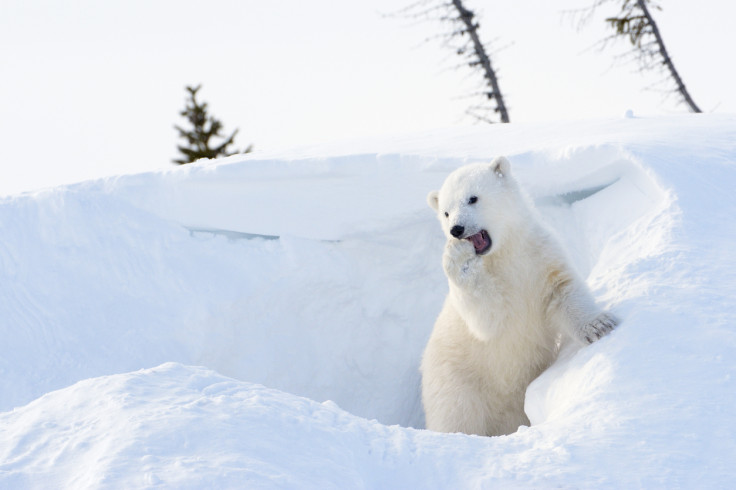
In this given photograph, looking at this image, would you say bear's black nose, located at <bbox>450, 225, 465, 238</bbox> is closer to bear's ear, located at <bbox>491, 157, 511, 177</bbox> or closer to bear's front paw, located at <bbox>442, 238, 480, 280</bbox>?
bear's front paw, located at <bbox>442, 238, 480, 280</bbox>

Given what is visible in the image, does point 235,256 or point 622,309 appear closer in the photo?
point 622,309

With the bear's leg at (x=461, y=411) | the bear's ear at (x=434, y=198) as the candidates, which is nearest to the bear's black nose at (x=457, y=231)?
the bear's ear at (x=434, y=198)

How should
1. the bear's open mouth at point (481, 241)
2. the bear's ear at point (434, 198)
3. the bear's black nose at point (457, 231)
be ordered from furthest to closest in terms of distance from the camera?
1. the bear's ear at point (434, 198)
2. the bear's open mouth at point (481, 241)
3. the bear's black nose at point (457, 231)

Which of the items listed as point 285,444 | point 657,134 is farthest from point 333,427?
point 657,134

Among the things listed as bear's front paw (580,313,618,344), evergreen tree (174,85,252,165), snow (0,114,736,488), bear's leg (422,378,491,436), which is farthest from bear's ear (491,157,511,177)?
evergreen tree (174,85,252,165)

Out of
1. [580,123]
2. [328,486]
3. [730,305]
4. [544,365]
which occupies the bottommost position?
[544,365]

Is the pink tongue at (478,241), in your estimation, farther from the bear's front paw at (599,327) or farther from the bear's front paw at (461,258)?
the bear's front paw at (599,327)

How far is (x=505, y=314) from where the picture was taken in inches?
140

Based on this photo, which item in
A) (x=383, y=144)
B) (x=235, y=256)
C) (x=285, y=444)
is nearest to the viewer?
(x=285, y=444)

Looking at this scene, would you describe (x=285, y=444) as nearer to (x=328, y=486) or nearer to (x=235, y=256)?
(x=328, y=486)

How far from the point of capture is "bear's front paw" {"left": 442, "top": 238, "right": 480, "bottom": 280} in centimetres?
338

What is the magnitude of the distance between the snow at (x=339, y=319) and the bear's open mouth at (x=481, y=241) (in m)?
0.67

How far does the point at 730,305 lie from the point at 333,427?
180cm

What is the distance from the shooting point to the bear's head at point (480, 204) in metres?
3.41
